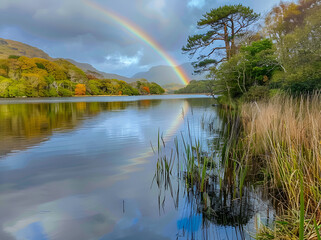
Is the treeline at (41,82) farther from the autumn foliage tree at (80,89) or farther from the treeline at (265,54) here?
the treeline at (265,54)

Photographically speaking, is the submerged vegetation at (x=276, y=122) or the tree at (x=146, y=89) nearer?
the submerged vegetation at (x=276, y=122)

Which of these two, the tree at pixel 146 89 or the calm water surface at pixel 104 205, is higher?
the tree at pixel 146 89

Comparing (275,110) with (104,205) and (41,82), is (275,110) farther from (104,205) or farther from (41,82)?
(41,82)

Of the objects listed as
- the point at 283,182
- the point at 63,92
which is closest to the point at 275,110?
the point at 283,182

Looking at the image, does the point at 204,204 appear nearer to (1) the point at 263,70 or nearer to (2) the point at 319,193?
(2) the point at 319,193

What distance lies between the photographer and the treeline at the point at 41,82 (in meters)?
64.0

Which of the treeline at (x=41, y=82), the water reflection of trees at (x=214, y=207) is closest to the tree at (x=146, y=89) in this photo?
the treeline at (x=41, y=82)

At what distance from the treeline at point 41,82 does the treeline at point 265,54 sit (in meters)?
56.6

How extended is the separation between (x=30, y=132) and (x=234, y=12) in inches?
1001

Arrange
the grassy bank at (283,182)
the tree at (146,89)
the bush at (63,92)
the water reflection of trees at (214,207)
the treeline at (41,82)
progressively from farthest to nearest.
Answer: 1. the tree at (146,89)
2. the bush at (63,92)
3. the treeline at (41,82)
4. the water reflection of trees at (214,207)
5. the grassy bank at (283,182)

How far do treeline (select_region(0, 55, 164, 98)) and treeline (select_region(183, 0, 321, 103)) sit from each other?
56.6 metres

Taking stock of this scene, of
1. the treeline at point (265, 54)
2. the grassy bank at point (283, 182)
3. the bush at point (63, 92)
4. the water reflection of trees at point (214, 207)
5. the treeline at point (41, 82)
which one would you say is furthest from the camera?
the bush at point (63, 92)

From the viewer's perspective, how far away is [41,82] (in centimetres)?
6888

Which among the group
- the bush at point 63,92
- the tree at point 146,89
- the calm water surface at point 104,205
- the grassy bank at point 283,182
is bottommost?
the calm water surface at point 104,205
